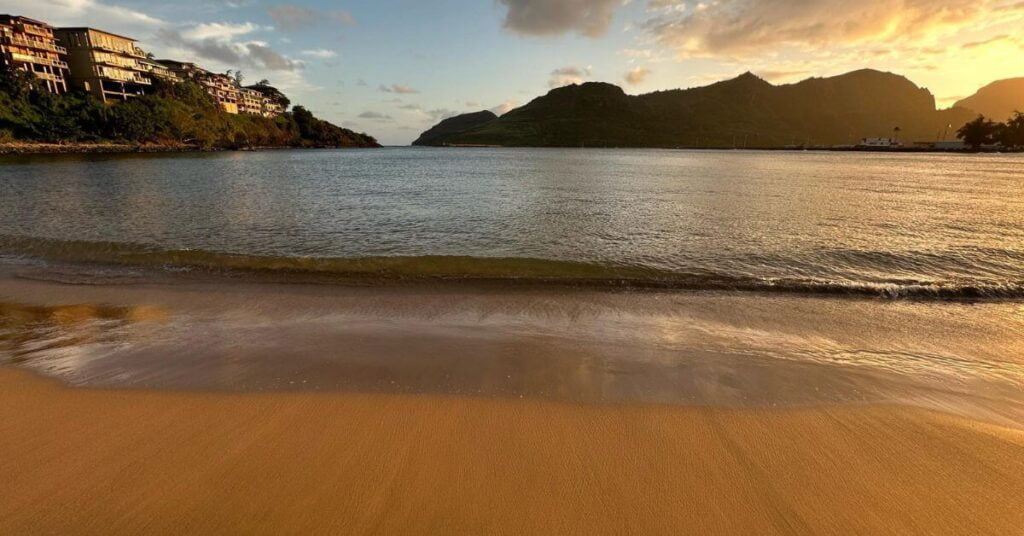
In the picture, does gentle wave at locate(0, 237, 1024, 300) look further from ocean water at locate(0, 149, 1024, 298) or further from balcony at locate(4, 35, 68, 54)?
balcony at locate(4, 35, 68, 54)

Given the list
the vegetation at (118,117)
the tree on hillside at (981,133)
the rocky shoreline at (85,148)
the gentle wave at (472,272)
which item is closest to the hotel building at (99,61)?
the vegetation at (118,117)

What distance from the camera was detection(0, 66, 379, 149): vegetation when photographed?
104125 millimetres

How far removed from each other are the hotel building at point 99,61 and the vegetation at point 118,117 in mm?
5360

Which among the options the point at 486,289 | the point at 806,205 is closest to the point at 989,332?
the point at 486,289

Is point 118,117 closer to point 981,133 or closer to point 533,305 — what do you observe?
point 533,305

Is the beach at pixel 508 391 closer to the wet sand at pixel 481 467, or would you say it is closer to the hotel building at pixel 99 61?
the wet sand at pixel 481 467

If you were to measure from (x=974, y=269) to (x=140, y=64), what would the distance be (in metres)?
204

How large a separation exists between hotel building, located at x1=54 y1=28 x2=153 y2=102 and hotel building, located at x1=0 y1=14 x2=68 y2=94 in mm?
3077

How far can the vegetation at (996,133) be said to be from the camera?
175125mm

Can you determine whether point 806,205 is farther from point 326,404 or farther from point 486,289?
point 326,404

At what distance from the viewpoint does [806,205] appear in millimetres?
31906

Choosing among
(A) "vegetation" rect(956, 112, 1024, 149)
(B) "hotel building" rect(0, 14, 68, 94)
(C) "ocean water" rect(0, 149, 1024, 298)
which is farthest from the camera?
(A) "vegetation" rect(956, 112, 1024, 149)

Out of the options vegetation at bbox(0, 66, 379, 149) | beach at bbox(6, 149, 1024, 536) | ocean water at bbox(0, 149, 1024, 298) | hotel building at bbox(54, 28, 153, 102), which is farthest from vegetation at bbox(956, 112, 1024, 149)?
hotel building at bbox(54, 28, 153, 102)

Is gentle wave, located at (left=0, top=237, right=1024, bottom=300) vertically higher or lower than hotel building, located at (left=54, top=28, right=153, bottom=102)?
lower
